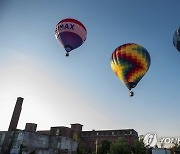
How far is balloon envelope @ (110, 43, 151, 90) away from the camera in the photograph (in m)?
18.2

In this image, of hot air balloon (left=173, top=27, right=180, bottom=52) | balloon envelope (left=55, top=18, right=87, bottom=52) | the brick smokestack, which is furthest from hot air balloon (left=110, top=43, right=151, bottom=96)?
the brick smokestack

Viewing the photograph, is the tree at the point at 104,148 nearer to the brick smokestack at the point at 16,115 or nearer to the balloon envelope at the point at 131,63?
the brick smokestack at the point at 16,115

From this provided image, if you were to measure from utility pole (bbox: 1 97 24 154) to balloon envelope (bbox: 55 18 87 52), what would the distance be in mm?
19225

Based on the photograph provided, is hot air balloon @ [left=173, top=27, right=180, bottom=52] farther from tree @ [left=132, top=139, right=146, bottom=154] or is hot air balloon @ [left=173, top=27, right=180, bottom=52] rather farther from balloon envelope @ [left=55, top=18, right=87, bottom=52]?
tree @ [left=132, top=139, right=146, bottom=154]

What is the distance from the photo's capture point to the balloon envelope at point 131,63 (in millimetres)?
18172

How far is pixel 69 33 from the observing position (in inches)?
745

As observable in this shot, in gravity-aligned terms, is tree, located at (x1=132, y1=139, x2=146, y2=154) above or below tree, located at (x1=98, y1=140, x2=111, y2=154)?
below

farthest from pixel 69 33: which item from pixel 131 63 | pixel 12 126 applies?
pixel 12 126

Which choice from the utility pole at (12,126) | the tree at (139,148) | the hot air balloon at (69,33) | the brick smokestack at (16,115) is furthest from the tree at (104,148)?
the hot air balloon at (69,33)

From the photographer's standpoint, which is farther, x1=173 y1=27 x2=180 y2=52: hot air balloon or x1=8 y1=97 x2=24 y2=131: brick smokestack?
x1=8 y1=97 x2=24 y2=131: brick smokestack

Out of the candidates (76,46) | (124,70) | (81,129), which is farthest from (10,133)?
(81,129)

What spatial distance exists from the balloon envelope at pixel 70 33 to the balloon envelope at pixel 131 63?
363cm

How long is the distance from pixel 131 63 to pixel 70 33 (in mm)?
5756

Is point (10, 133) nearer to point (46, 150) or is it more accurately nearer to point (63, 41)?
point (46, 150)
